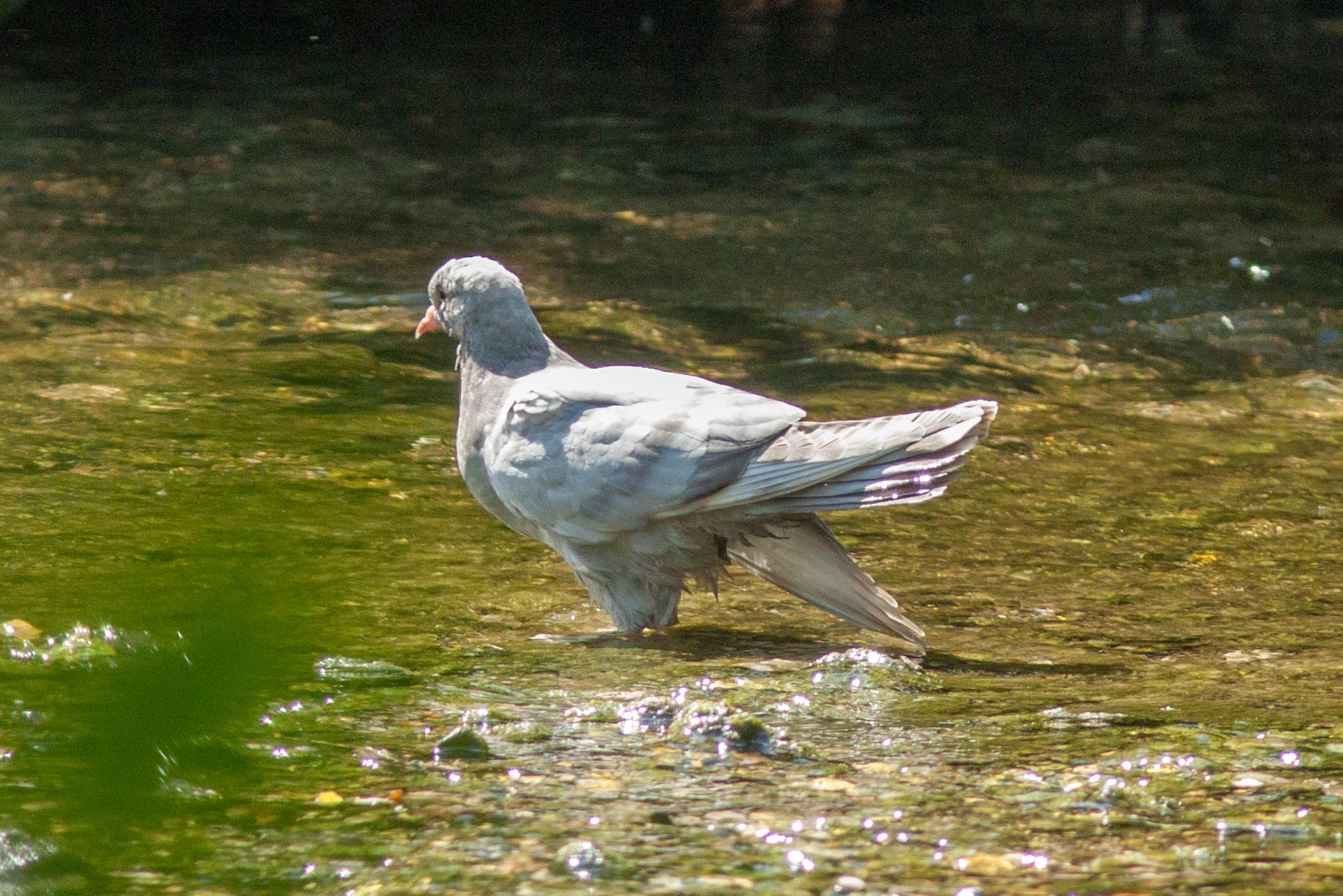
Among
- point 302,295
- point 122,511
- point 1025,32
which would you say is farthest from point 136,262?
point 1025,32

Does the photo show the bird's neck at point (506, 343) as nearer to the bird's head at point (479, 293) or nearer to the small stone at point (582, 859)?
the bird's head at point (479, 293)

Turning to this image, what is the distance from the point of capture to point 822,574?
12.9 feet

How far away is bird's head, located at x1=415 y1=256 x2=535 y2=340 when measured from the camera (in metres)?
4.39

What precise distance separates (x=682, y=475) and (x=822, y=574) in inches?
20.3

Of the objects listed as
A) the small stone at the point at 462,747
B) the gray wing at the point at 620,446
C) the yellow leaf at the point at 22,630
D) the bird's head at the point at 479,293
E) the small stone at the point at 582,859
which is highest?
the bird's head at the point at 479,293

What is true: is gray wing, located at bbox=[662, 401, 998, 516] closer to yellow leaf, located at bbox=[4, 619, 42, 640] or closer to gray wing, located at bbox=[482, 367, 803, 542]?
gray wing, located at bbox=[482, 367, 803, 542]

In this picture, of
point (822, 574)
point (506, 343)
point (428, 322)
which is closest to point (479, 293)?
point (506, 343)

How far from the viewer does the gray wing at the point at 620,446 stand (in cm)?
373

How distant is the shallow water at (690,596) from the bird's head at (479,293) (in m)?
0.80

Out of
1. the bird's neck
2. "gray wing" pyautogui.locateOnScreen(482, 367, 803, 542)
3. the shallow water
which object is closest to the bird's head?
the bird's neck

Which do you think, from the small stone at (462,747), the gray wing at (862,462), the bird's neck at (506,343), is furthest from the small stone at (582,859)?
the bird's neck at (506,343)

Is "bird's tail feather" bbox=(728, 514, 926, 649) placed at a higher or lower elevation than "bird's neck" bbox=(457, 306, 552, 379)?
lower

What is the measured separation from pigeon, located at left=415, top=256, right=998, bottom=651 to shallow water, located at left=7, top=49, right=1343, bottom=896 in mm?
208

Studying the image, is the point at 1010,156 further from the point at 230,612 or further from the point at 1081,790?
the point at 230,612
